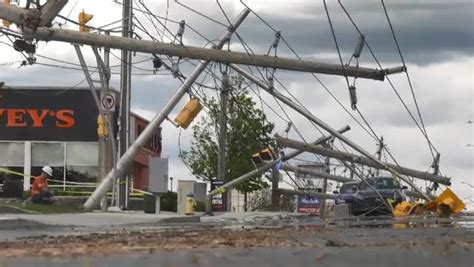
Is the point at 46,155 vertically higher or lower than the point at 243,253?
higher

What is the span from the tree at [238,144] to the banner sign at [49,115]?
6.91 metres

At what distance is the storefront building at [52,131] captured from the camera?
53312mm

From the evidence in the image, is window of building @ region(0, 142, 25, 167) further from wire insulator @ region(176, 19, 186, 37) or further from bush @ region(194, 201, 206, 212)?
wire insulator @ region(176, 19, 186, 37)

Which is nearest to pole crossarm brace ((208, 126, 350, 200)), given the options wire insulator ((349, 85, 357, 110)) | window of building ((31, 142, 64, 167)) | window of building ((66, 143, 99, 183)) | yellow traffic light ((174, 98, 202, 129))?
yellow traffic light ((174, 98, 202, 129))

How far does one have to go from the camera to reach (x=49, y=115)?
176 ft

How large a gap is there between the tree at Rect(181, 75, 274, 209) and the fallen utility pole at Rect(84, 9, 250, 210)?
19.1 m

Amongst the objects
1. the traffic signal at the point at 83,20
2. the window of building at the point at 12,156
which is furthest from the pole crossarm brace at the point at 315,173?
the traffic signal at the point at 83,20

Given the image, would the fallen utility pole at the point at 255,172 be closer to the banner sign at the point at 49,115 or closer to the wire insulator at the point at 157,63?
the wire insulator at the point at 157,63

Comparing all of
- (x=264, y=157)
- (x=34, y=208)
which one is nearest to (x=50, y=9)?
(x=34, y=208)

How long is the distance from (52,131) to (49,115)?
94 cm

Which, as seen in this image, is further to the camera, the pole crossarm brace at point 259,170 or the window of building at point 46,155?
the window of building at point 46,155

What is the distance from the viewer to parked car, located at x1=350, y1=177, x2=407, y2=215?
34719mm

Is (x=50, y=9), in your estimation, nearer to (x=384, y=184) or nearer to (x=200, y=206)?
(x=384, y=184)

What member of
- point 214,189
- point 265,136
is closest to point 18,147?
point 265,136
